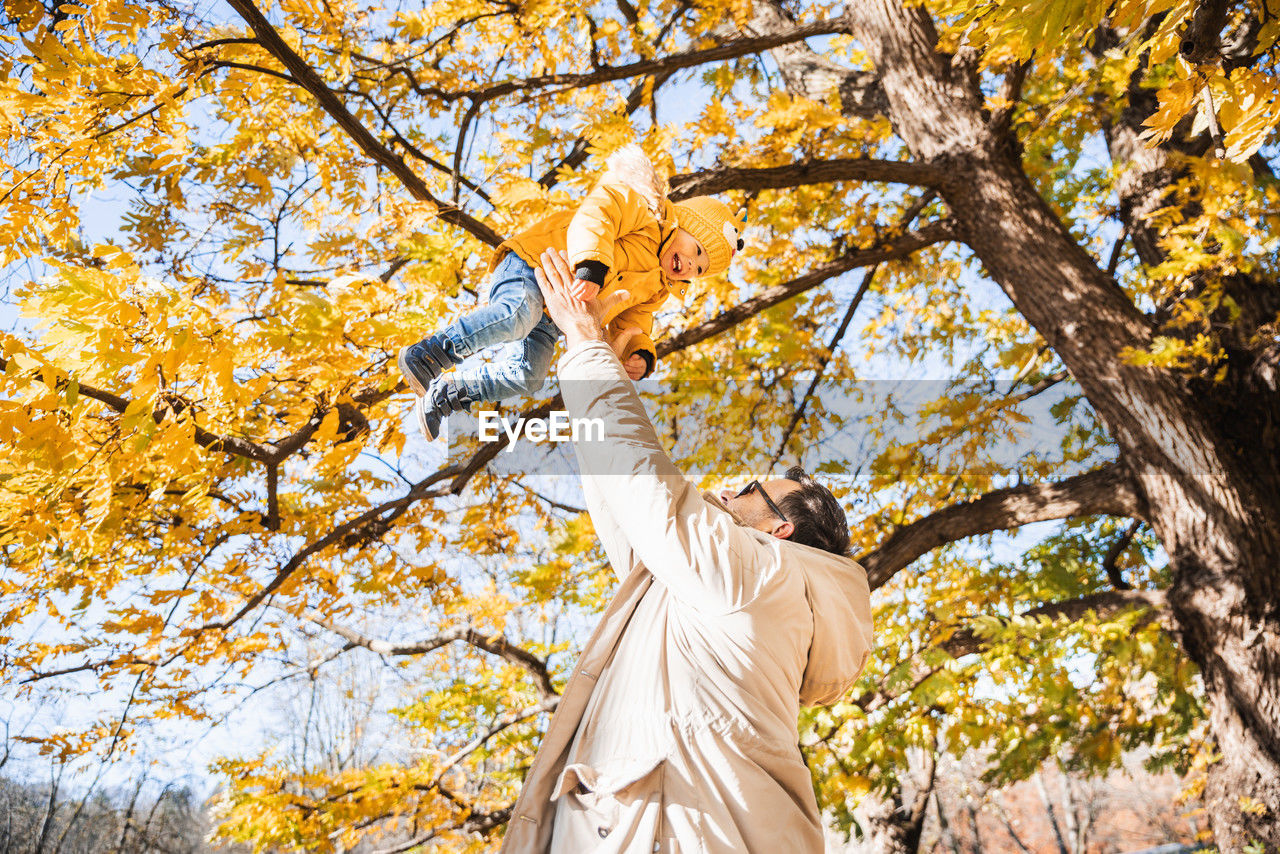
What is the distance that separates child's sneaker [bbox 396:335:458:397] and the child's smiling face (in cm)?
71

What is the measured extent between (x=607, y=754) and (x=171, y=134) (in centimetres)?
267

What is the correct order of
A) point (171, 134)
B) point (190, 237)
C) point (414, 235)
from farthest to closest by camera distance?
point (190, 237), point (414, 235), point (171, 134)

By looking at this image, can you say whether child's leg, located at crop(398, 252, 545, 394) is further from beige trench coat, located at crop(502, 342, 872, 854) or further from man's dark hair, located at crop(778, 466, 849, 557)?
man's dark hair, located at crop(778, 466, 849, 557)

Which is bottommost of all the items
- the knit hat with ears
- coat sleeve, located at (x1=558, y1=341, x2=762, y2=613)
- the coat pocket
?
the coat pocket

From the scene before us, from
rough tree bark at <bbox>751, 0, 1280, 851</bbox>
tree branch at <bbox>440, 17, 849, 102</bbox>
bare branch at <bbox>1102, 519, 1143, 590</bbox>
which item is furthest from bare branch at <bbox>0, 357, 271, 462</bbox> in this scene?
bare branch at <bbox>1102, 519, 1143, 590</bbox>

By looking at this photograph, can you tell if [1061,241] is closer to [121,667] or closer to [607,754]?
[607,754]

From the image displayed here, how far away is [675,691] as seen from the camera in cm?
141

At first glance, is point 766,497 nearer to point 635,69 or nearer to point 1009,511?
point 635,69

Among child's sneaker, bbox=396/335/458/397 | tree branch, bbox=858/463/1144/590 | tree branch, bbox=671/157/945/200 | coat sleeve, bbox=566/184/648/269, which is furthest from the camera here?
tree branch, bbox=858/463/1144/590

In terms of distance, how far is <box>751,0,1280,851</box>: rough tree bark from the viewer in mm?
3840

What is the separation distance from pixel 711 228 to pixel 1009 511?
2955 mm

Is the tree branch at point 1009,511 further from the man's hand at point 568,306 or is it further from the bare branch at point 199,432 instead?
the bare branch at point 199,432

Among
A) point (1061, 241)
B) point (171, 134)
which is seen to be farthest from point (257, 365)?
point (1061, 241)

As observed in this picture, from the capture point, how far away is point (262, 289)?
359 centimetres
